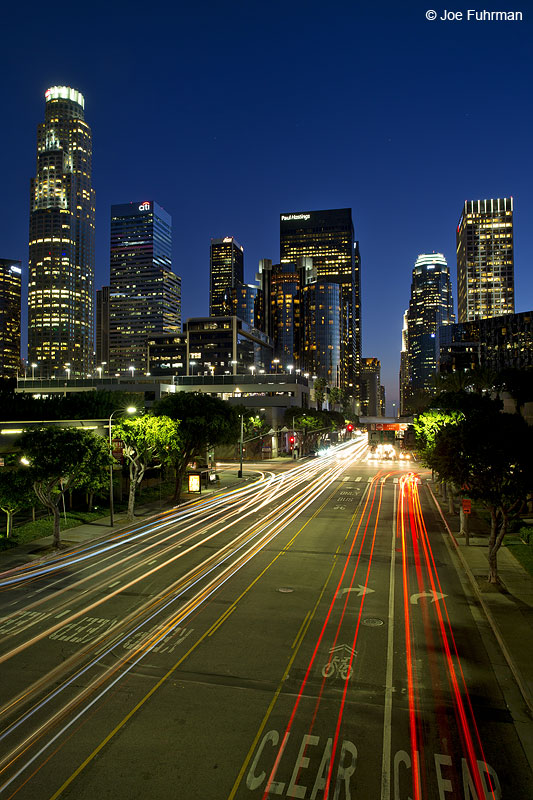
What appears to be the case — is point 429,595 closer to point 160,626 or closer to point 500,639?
point 500,639

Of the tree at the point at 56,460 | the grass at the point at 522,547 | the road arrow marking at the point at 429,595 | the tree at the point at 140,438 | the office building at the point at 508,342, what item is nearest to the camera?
the road arrow marking at the point at 429,595

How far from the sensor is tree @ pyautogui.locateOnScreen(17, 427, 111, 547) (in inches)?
1182

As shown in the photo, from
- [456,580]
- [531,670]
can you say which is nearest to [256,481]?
[456,580]

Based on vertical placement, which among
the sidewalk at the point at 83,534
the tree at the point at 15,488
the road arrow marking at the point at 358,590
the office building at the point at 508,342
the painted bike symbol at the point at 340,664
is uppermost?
the office building at the point at 508,342

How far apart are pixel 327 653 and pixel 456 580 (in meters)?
10.4

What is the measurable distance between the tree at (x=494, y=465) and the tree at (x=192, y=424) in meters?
28.5

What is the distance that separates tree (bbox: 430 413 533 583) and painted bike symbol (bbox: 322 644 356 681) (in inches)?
372

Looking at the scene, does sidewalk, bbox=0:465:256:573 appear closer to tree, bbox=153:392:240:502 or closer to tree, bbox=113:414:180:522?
tree, bbox=113:414:180:522

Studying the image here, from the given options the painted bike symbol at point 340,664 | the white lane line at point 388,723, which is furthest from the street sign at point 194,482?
the painted bike symbol at point 340,664

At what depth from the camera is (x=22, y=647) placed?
54.0 feet

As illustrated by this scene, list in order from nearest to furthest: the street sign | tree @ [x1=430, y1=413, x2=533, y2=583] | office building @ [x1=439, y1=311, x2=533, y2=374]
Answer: tree @ [x1=430, y1=413, x2=533, y2=583] → the street sign → office building @ [x1=439, y1=311, x2=533, y2=374]

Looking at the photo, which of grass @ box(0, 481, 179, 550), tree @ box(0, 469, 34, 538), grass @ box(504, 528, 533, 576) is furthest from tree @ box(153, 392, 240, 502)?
grass @ box(504, 528, 533, 576)

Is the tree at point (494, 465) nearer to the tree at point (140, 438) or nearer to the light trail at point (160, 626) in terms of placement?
the light trail at point (160, 626)

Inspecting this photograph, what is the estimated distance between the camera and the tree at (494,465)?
21.9m
